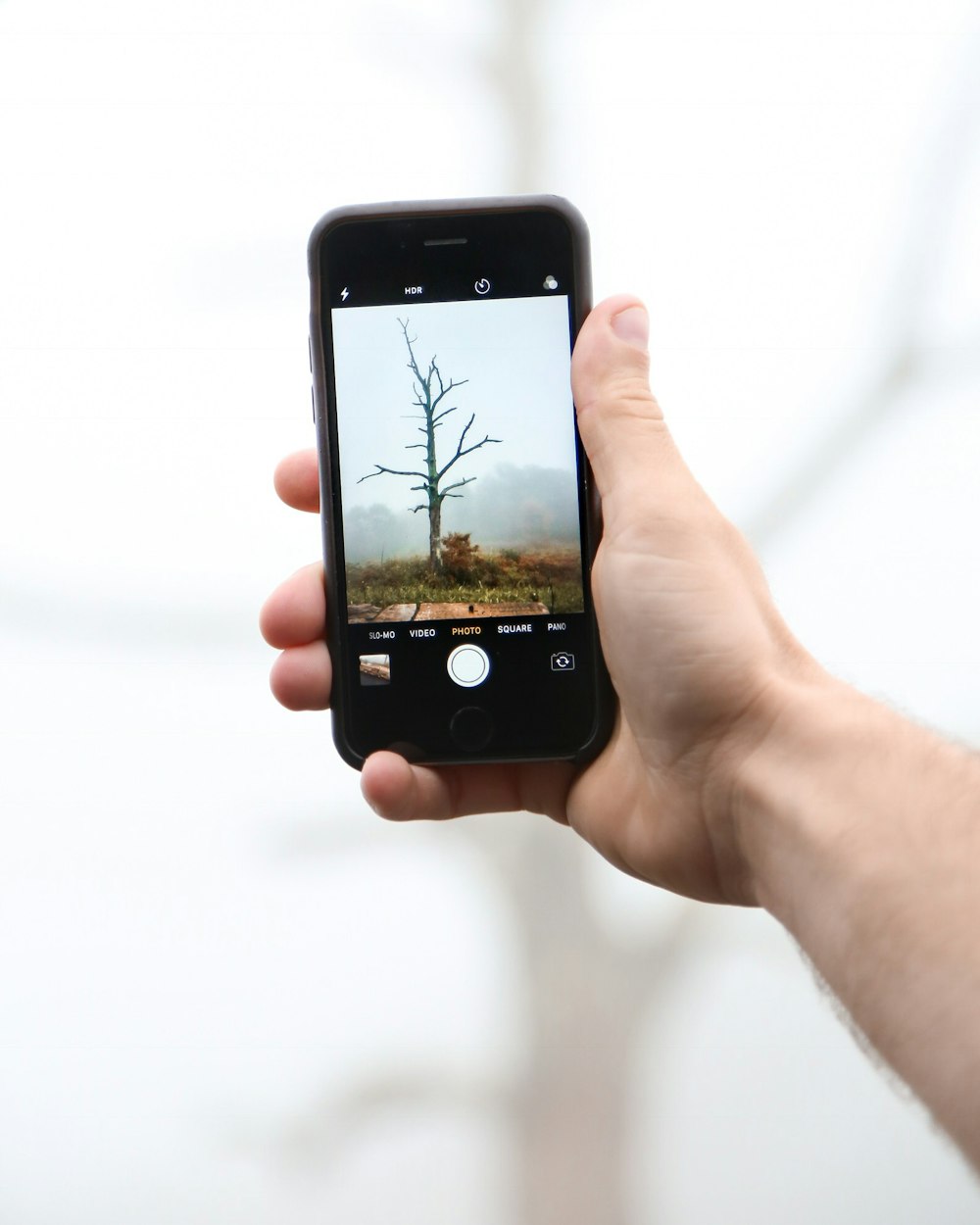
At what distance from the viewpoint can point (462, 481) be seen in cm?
62

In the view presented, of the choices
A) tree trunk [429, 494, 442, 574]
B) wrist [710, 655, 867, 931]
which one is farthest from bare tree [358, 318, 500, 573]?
wrist [710, 655, 867, 931]

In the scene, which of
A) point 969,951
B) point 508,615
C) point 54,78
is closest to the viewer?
point 969,951

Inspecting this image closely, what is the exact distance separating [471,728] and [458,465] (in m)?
0.16

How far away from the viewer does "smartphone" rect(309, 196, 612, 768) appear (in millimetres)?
616

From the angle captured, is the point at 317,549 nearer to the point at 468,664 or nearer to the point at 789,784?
the point at 468,664

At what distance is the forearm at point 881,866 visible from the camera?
400 millimetres

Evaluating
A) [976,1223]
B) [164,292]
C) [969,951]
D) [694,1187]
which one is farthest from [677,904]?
[164,292]

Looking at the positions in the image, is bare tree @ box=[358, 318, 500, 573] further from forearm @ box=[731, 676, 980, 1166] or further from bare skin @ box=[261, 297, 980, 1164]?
forearm @ box=[731, 676, 980, 1166]

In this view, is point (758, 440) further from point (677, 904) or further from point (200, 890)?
point (200, 890)

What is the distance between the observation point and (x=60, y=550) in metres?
0.84

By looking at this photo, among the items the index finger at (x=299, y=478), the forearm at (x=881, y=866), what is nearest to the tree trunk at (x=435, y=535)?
the index finger at (x=299, y=478)

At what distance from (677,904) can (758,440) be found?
395 mm

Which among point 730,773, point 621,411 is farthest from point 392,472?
point 730,773

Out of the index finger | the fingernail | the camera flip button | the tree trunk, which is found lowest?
the camera flip button
